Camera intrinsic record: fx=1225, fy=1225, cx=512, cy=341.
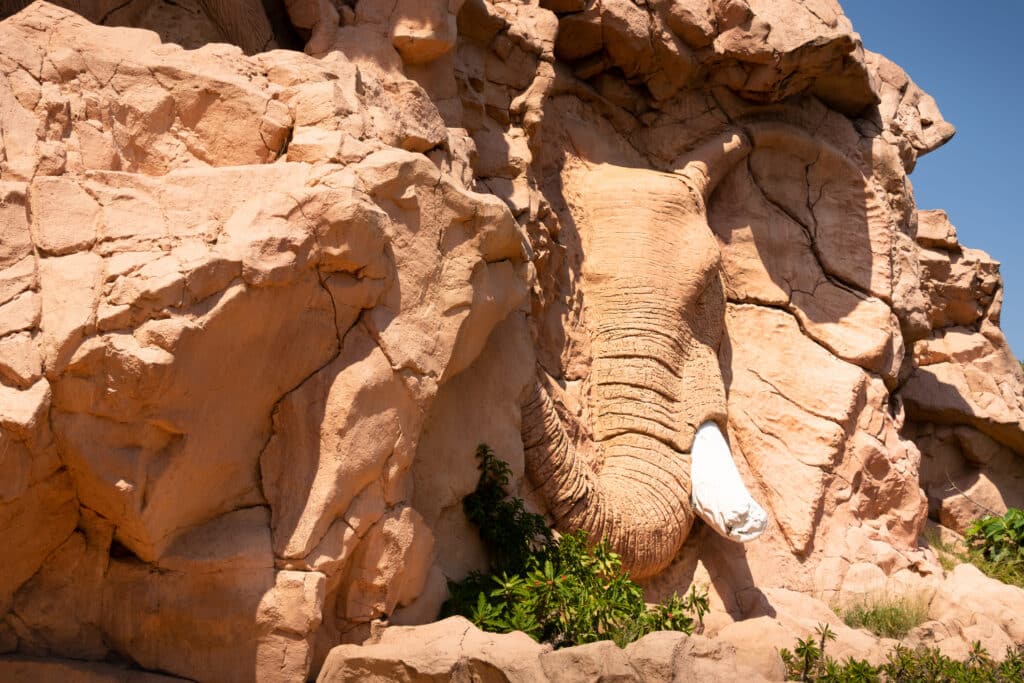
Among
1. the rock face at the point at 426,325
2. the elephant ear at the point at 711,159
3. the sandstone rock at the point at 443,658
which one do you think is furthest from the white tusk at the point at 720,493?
the sandstone rock at the point at 443,658

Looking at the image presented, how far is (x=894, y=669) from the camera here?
5684 mm

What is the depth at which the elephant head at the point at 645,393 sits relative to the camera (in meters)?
6.25

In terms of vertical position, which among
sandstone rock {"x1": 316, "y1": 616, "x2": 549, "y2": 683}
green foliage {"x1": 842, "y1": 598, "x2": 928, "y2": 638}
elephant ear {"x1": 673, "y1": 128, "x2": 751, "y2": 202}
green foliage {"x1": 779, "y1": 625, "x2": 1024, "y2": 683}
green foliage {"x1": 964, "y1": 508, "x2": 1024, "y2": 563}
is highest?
elephant ear {"x1": 673, "y1": 128, "x2": 751, "y2": 202}

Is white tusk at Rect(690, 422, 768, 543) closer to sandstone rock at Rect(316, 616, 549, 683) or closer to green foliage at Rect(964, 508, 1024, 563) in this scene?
sandstone rock at Rect(316, 616, 549, 683)

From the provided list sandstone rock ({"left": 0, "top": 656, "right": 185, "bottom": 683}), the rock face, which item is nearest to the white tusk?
the rock face

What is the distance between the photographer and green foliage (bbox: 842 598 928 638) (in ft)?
23.5

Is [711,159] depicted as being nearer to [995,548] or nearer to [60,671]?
[995,548]

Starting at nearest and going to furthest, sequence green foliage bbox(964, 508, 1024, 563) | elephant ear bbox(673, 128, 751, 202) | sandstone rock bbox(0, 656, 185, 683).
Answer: sandstone rock bbox(0, 656, 185, 683) < elephant ear bbox(673, 128, 751, 202) < green foliage bbox(964, 508, 1024, 563)

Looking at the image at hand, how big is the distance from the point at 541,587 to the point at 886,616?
3.02 m

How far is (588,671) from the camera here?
13.9ft

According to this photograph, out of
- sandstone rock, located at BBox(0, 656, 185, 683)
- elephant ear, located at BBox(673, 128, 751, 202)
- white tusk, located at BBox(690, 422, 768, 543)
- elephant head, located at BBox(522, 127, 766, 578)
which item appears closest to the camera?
sandstone rock, located at BBox(0, 656, 185, 683)

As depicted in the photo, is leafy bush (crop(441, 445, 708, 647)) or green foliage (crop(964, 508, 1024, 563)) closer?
leafy bush (crop(441, 445, 708, 647))

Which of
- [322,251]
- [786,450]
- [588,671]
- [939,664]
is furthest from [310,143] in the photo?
[786,450]

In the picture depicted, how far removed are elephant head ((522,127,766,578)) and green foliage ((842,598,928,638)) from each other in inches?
39.2
